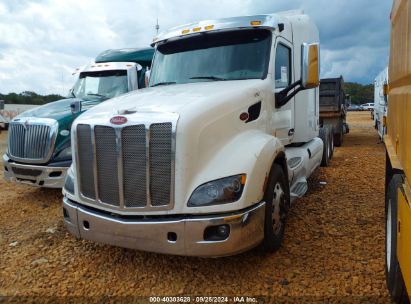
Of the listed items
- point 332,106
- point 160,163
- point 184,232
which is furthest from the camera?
point 332,106

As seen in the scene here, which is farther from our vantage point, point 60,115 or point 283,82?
point 60,115

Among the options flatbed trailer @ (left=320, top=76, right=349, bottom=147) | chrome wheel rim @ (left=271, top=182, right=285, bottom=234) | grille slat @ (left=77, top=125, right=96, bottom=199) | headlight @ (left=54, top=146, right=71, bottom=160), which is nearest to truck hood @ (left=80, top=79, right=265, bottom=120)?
grille slat @ (left=77, top=125, right=96, bottom=199)

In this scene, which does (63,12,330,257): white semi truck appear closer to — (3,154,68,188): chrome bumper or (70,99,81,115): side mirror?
(3,154,68,188): chrome bumper

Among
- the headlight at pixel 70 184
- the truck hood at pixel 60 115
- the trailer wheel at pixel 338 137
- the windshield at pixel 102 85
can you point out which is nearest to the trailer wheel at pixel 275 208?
the headlight at pixel 70 184

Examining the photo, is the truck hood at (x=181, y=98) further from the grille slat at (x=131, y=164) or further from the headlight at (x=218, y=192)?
the headlight at (x=218, y=192)

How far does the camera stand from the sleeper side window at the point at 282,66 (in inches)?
189

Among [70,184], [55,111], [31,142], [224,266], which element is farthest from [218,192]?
A: [55,111]

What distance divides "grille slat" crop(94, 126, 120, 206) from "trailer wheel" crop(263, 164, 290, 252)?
148 centimetres

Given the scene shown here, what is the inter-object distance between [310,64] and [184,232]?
257 centimetres

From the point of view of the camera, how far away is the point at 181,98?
3.76 m

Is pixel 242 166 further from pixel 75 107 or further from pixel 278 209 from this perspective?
pixel 75 107

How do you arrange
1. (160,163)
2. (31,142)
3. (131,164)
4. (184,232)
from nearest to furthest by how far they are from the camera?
(184,232), (160,163), (131,164), (31,142)

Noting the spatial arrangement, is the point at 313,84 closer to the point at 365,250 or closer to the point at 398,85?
the point at 398,85

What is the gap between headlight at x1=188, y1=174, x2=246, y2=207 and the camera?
324 cm
